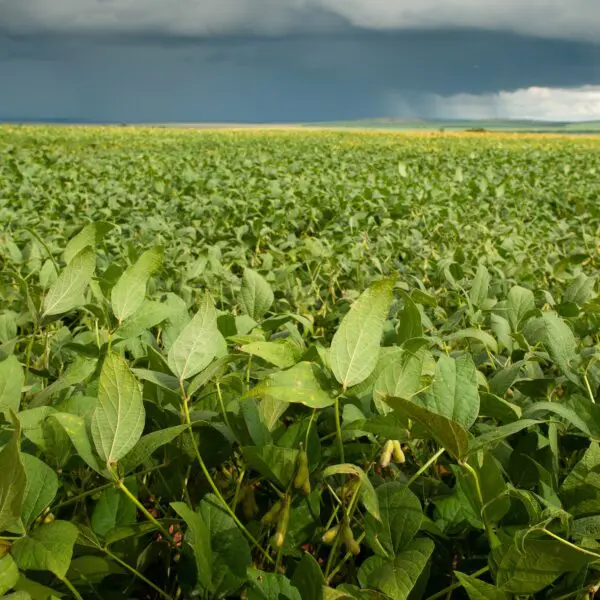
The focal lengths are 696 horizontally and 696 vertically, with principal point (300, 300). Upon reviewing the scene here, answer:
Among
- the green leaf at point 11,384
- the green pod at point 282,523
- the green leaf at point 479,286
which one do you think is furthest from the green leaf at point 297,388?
the green leaf at point 479,286

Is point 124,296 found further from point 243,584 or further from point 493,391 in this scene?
point 493,391

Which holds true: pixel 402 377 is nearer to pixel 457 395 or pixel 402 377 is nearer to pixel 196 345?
pixel 457 395

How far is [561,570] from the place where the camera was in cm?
62

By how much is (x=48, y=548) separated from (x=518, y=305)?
108 cm

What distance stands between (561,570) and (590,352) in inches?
19.6

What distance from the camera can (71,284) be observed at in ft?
3.11

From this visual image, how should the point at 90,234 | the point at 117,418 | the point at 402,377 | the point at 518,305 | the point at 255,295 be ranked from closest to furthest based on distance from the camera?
the point at 117,418 < the point at 402,377 < the point at 90,234 < the point at 255,295 < the point at 518,305

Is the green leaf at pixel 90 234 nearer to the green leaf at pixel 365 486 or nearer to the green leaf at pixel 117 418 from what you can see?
the green leaf at pixel 117 418

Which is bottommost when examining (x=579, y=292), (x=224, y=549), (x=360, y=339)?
(x=224, y=549)

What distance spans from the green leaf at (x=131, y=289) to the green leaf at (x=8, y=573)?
1.30ft

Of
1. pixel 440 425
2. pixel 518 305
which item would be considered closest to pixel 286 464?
pixel 440 425

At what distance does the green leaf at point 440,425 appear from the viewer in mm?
554

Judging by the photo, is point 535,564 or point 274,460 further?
point 274,460

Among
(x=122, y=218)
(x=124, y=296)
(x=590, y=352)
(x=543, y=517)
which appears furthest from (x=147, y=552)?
(x=122, y=218)
